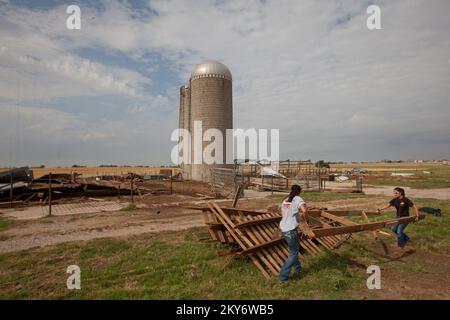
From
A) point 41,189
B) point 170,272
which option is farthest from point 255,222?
point 41,189

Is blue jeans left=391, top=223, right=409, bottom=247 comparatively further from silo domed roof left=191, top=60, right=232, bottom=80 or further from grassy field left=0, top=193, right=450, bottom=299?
silo domed roof left=191, top=60, right=232, bottom=80

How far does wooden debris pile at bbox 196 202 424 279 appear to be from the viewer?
6004 mm

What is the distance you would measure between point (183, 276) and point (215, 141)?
2540 cm

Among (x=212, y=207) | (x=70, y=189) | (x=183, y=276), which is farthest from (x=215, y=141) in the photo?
(x=183, y=276)

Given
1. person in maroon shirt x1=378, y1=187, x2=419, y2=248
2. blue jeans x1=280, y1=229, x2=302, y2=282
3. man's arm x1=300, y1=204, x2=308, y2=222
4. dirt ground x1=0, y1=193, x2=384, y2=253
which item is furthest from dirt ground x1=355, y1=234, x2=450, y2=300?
dirt ground x1=0, y1=193, x2=384, y2=253

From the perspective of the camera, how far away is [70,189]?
67.6 ft

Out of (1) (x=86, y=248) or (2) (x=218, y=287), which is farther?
(1) (x=86, y=248)

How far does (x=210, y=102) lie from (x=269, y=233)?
25.6 m

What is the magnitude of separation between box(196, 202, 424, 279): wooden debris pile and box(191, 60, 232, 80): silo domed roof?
26.2m

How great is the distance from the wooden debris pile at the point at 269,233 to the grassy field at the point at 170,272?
0.32m

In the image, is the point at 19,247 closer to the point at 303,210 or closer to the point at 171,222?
the point at 171,222

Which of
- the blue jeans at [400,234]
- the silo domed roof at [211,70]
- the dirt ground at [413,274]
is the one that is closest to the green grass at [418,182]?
the silo domed roof at [211,70]

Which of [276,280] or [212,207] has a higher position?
[212,207]
